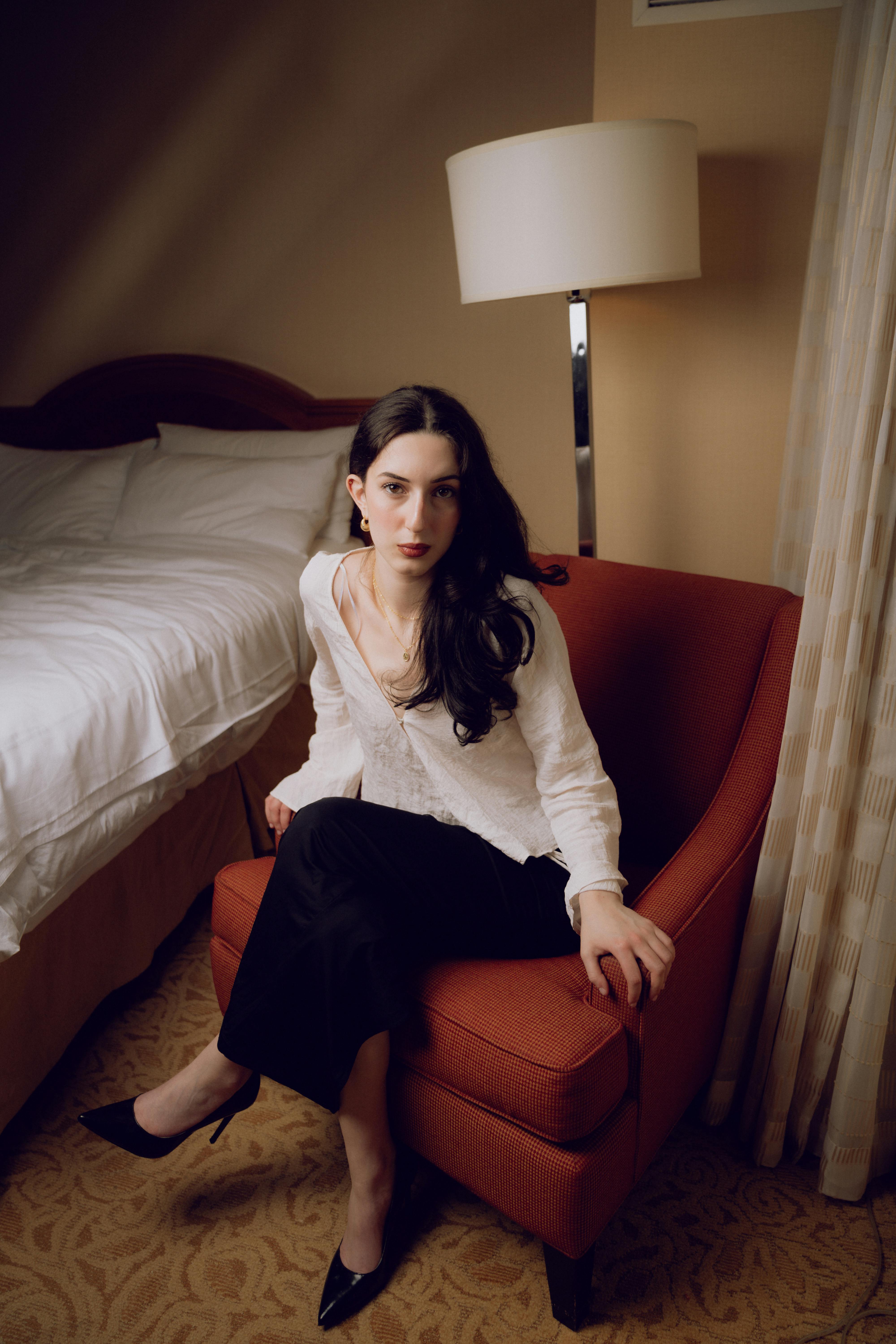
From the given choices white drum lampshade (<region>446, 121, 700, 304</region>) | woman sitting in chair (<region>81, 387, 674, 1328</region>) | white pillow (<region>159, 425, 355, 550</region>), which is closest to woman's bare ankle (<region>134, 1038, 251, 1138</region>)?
woman sitting in chair (<region>81, 387, 674, 1328</region>)

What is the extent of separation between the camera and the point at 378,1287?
1.28m

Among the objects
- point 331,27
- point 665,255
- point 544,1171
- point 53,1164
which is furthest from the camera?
point 331,27

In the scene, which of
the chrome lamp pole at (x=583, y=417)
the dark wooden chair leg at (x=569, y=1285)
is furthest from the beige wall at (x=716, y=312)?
the dark wooden chair leg at (x=569, y=1285)

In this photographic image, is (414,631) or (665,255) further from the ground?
(665,255)

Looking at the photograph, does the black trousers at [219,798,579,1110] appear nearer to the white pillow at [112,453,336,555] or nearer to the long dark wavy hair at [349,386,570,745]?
the long dark wavy hair at [349,386,570,745]

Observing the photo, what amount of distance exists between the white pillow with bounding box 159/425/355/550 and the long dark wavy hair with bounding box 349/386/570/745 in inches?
56.5

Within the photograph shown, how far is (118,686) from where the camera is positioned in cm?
177

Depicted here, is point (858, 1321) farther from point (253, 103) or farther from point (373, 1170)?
point (253, 103)

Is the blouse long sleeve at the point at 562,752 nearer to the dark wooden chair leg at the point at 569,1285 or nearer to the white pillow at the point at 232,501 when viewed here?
the dark wooden chair leg at the point at 569,1285

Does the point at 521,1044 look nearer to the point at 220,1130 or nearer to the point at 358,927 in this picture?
the point at 358,927

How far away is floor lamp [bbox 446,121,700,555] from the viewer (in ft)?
5.34

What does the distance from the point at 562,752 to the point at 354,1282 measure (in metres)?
0.81

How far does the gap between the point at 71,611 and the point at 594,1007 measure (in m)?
1.50

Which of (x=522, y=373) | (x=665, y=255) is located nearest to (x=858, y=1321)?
(x=665, y=255)
